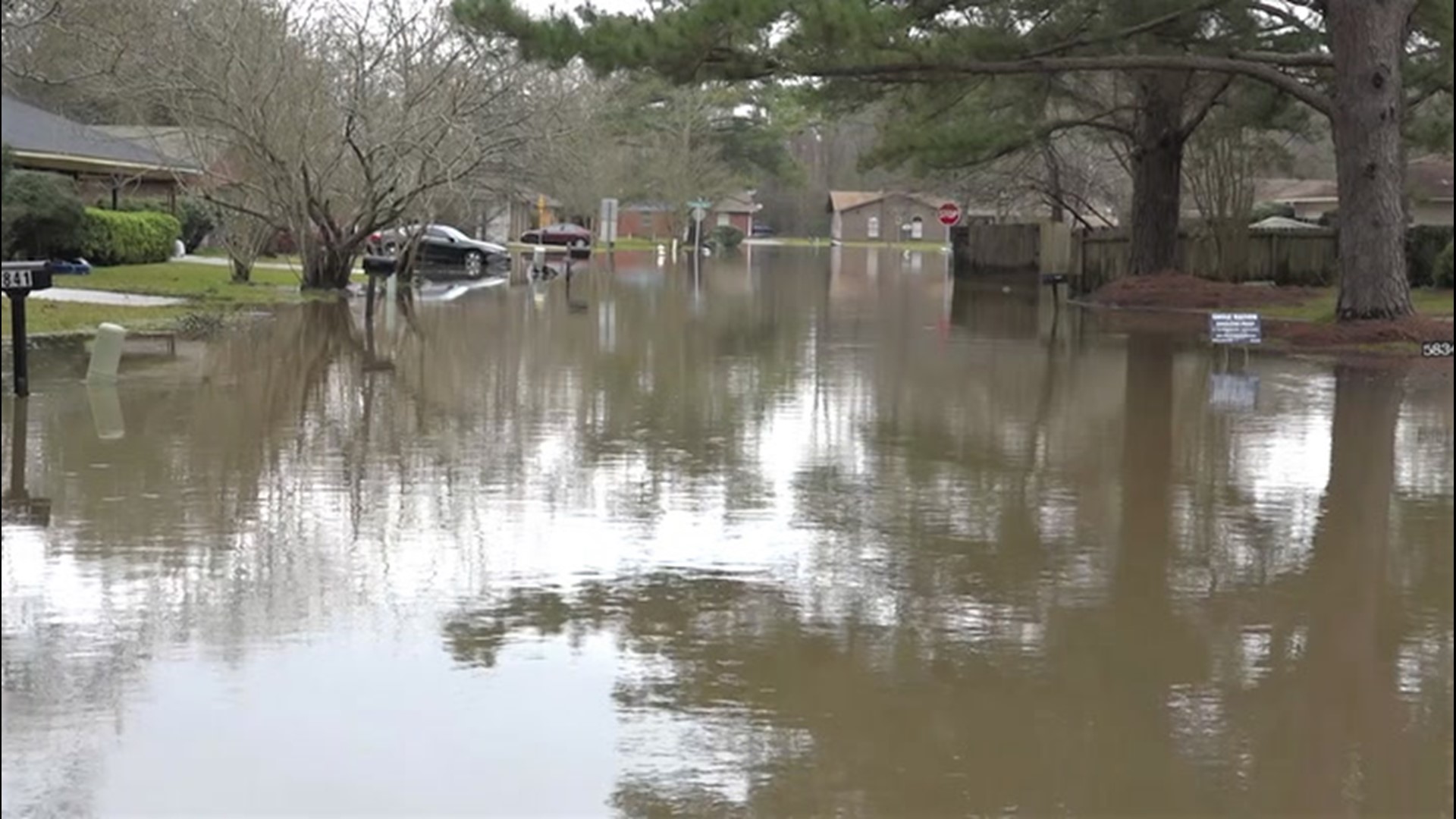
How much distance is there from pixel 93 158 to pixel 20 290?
1000 inches

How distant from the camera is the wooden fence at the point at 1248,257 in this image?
→ 30.5 meters

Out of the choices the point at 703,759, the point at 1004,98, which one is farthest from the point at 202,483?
the point at 1004,98

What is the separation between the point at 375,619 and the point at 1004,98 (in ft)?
86.7

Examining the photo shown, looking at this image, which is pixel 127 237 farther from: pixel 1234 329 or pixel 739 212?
pixel 739 212

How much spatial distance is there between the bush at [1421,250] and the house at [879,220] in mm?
93366

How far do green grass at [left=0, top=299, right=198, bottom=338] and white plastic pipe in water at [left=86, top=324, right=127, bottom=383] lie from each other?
192cm

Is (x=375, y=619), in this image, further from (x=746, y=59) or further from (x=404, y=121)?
(x=404, y=121)

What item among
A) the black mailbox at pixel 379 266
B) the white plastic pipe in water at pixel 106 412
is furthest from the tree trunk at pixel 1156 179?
the white plastic pipe in water at pixel 106 412

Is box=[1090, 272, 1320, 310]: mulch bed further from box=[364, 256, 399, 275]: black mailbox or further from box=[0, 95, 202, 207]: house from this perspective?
box=[0, 95, 202, 207]: house

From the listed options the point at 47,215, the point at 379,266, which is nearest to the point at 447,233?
the point at 379,266

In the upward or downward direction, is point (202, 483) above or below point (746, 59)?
below

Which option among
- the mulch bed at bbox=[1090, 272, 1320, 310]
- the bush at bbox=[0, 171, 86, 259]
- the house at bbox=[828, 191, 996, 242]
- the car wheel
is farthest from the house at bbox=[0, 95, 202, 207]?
the house at bbox=[828, 191, 996, 242]

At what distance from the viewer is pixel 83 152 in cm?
3506

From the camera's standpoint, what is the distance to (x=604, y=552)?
30.4 ft
